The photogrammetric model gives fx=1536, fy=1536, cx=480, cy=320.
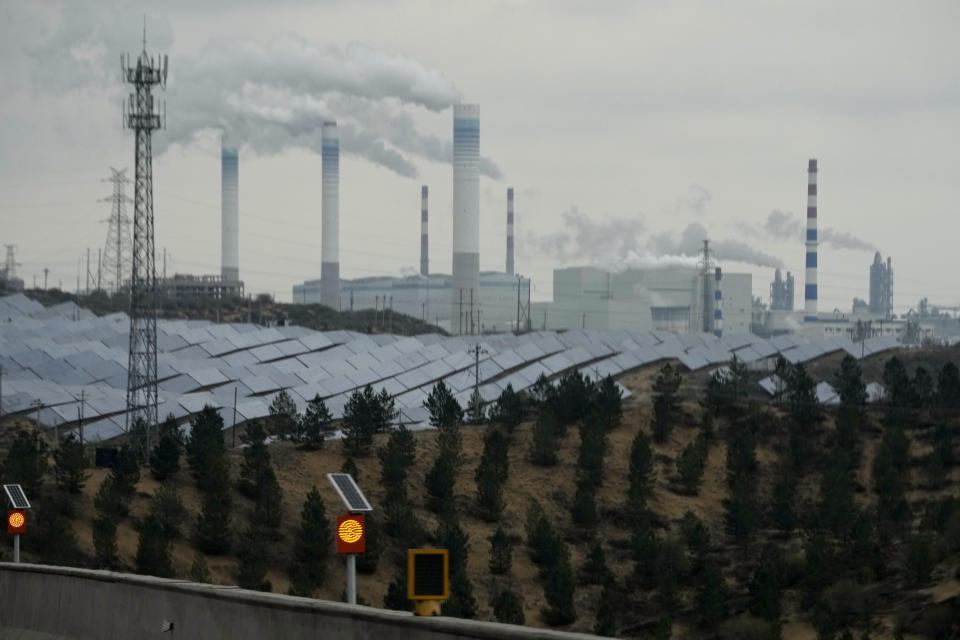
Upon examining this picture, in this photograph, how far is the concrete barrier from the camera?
744cm

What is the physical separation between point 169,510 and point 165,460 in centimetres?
373

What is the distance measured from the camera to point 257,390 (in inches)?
2502

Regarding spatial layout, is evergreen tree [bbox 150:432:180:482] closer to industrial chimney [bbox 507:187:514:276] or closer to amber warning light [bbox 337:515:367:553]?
amber warning light [bbox 337:515:367:553]

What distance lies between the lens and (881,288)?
191m

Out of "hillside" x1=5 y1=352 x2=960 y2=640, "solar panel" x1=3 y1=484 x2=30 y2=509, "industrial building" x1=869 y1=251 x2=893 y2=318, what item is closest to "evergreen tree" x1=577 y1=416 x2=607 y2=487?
"hillside" x1=5 y1=352 x2=960 y2=640

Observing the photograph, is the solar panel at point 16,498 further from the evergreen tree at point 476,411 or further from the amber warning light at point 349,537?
the evergreen tree at point 476,411

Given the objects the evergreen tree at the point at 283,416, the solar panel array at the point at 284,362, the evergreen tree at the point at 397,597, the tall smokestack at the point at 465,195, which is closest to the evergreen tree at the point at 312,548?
the evergreen tree at the point at 397,597

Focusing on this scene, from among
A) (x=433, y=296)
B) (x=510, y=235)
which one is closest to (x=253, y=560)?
(x=433, y=296)

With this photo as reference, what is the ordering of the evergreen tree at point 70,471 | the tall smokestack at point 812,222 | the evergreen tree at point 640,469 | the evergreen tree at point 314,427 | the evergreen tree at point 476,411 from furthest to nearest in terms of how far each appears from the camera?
the tall smokestack at point 812,222
the evergreen tree at point 476,411
the evergreen tree at point 314,427
the evergreen tree at point 640,469
the evergreen tree at point 70,471

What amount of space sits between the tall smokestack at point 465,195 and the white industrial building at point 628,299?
1828 centimetres

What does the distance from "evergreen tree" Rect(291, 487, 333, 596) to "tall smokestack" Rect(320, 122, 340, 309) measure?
9719 cm

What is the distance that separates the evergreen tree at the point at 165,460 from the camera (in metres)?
37.0

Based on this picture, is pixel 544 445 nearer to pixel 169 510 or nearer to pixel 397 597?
pixel 169 510

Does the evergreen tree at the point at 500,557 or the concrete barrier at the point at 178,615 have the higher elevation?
the concrete barrier at the point at 178,615
